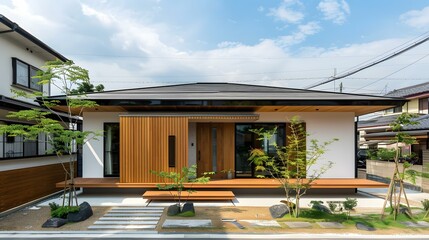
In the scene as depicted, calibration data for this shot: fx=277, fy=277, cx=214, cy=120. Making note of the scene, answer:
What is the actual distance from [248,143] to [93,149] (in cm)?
577

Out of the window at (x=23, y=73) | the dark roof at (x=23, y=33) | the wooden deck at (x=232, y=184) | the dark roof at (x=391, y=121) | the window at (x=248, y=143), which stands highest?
the dark roof at (x=23, y=33)

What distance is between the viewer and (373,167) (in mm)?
16500

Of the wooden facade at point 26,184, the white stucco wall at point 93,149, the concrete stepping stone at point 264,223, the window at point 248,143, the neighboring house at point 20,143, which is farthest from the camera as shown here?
the window at point 248,143

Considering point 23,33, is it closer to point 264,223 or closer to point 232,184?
point 232,184

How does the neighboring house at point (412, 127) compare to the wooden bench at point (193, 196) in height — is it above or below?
above

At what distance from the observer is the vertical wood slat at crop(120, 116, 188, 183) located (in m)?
9.09

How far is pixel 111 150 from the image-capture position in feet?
33.7

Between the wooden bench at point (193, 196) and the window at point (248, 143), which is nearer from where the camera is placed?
the wooden bench at point (193, 196)

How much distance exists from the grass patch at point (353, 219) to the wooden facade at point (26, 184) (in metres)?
7.46

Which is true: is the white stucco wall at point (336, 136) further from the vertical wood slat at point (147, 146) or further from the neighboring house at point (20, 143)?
the neighboring house at point (20, 143)

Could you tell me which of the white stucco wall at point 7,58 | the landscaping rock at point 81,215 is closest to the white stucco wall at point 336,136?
the landscaping rock at point 81,215

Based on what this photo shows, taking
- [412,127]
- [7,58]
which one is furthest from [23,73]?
[412,127]

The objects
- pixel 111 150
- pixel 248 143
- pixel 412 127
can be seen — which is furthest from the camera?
pixel 412 127

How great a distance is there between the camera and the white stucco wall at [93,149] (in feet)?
33.2
